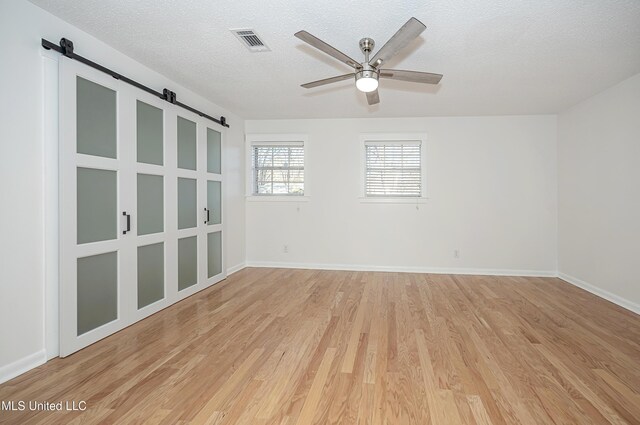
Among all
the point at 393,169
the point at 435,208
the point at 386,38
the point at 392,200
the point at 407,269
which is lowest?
the point at 407,269

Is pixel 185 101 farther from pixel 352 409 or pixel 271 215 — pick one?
pixel 352 409

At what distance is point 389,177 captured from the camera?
5.67 metres

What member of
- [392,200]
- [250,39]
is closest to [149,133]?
[250,39]

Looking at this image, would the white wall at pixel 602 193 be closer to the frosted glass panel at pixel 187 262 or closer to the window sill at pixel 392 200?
the window sill at pixel 392 200

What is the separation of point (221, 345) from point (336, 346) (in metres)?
0.96

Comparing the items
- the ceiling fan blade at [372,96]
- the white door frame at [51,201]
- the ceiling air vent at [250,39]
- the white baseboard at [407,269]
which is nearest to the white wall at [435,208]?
Result: the white baseboard at [407,269]

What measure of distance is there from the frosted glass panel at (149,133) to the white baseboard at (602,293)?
5.40 metres

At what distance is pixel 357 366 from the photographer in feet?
7.75

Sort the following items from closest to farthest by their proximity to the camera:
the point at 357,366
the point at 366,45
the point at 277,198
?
the point at 357,366 → the point at 366,45 → the point at 277,198

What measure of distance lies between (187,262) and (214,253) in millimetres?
662

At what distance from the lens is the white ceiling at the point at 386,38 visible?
2.36 meters

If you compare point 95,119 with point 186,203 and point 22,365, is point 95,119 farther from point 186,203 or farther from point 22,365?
point 22,365

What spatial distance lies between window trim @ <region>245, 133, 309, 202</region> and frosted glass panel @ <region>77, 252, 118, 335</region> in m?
3.13

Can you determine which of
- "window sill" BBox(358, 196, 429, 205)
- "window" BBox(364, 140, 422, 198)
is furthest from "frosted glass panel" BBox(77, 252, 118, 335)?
"window" BBox(364, 140, 422, 198)
